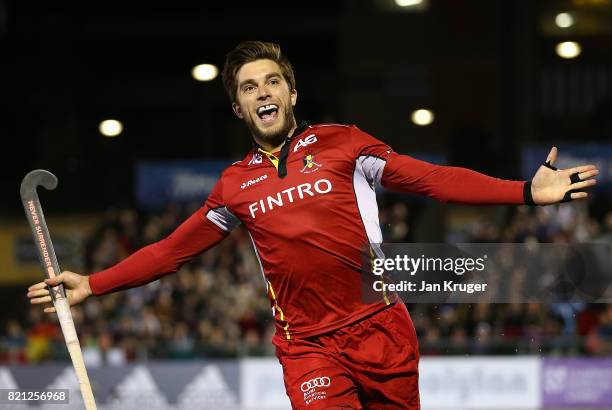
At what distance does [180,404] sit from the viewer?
11883 millimetres

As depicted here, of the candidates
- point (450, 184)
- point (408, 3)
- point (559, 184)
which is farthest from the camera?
point (408, 3)

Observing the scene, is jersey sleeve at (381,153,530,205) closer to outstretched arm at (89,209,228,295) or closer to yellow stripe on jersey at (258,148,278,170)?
yellow stripe on jersey at (258,148,278,170)

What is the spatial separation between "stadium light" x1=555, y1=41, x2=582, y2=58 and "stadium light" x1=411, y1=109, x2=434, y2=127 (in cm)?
202

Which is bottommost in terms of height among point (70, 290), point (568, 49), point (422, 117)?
point (70, 290)

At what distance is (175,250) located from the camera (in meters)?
4.56

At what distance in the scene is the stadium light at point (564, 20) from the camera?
46.5ft

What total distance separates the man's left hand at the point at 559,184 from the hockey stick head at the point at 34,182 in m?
1.90

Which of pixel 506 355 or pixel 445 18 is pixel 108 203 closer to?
pixel 445 18

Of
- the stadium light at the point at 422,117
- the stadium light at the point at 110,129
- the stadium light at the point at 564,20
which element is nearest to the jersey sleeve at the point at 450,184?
the stadium light at the point at 422,117

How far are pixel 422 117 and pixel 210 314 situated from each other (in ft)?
10.5

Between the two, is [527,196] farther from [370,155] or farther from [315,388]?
[315,388]

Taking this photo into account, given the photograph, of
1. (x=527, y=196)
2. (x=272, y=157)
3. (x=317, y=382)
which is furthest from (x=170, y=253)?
(x=527, y=196)

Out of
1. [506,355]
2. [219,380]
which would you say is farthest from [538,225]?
[219,380]

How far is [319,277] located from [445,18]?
9.45 m
